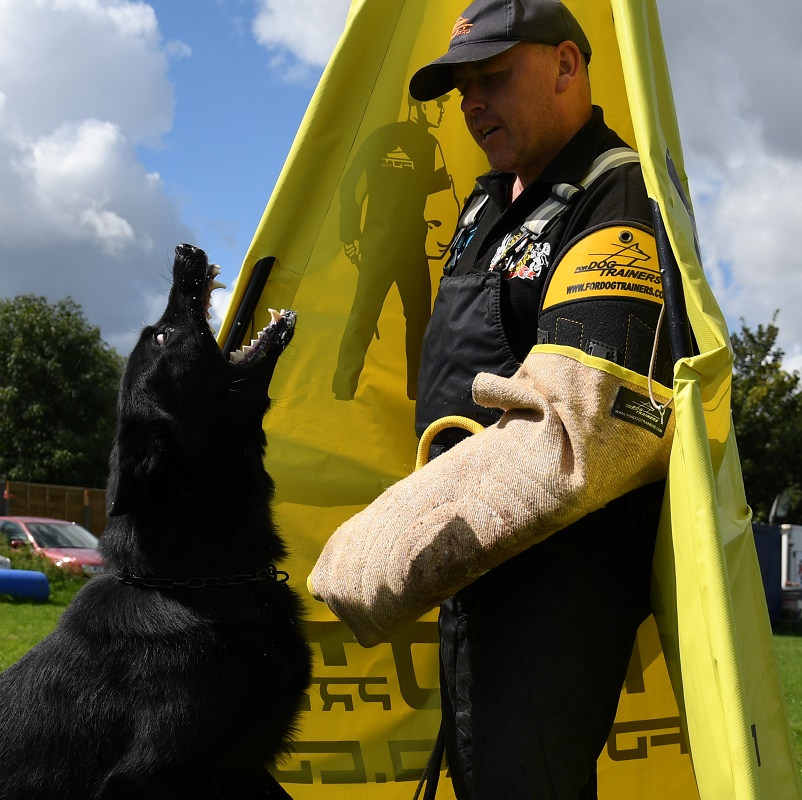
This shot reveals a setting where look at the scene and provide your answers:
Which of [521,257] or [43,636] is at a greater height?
[521,257]

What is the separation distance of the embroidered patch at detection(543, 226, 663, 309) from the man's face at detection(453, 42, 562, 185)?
444mm

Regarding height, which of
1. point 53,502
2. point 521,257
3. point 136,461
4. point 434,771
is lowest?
point 434,771

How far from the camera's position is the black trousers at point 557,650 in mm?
2053

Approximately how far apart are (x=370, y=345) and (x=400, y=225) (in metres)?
0.43

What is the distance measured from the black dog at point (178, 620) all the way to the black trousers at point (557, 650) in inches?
27.9

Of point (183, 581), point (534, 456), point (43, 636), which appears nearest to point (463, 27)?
point (534, 456)

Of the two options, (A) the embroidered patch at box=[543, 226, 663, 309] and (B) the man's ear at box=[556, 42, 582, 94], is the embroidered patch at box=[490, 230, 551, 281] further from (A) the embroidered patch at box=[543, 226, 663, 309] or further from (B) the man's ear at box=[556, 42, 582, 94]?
(B) the man's ear at box=[556, 42, 582, 94]

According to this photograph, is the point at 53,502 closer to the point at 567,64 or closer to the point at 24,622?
the point at 24,622

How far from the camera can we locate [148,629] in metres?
2.58

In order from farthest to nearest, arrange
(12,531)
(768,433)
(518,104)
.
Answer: (768,433), (12,531), (518,104)

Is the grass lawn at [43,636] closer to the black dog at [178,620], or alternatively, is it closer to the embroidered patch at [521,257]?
the black dog at [178,620]

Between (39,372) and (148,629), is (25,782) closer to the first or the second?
(148,629)

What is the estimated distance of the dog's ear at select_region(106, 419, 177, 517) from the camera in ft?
8.97

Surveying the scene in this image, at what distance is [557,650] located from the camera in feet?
6.80
